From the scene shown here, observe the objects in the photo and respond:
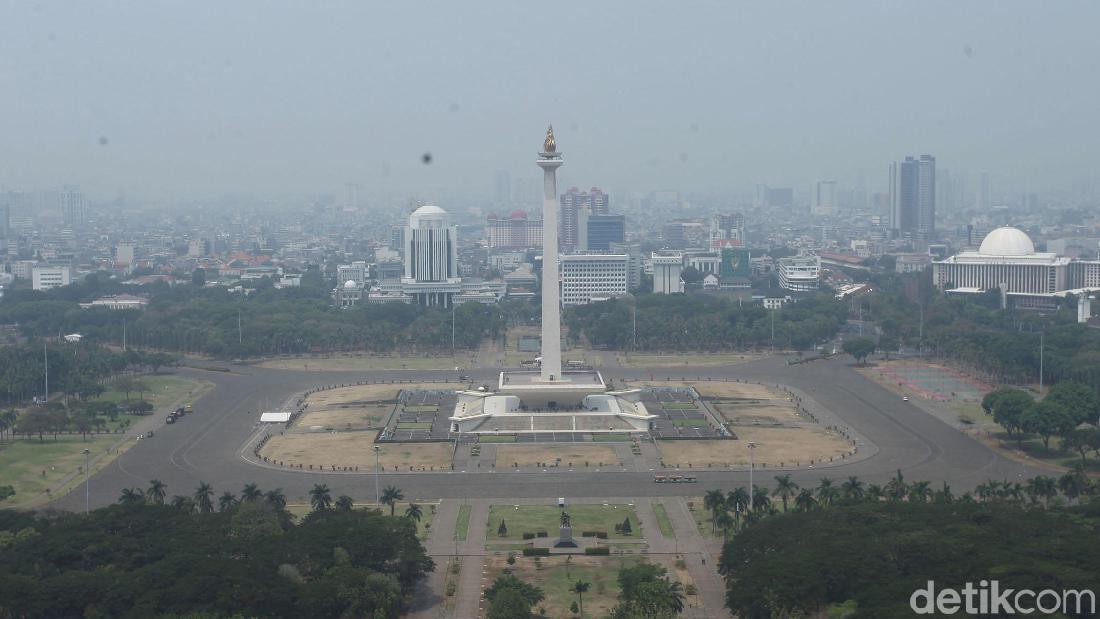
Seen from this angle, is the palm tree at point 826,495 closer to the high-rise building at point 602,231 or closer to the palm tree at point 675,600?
the palm tree at point 675,600

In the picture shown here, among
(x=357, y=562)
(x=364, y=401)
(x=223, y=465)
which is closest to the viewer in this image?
(x=357, y=562)

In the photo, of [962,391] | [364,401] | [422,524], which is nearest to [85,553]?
[422,524]

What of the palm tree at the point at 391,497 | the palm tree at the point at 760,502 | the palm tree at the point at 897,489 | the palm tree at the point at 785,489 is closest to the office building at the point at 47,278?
the palm tree at the point at 391,497

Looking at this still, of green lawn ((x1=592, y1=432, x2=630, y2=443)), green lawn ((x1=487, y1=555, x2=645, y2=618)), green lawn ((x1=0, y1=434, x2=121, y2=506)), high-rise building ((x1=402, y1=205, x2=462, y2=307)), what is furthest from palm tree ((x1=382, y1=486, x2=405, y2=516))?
high-rise building ((x1=402, y1=205, x2=462, y2=307))

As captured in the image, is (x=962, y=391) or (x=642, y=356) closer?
(x=962, y=391)

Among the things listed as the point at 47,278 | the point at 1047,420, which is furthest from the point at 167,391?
the point at 47,278

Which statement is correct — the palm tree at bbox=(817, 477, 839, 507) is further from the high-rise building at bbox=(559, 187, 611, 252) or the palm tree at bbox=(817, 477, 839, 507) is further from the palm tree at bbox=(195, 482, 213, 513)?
the high-rise building at bbox=(559, 187, 611, 252)

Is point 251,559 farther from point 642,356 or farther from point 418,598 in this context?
point 642,356

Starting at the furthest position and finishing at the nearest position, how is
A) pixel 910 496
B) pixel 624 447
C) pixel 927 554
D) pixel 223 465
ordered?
pixel 624 447 → pixel 223 465 → pixel 910 496 → pixel 927 554
